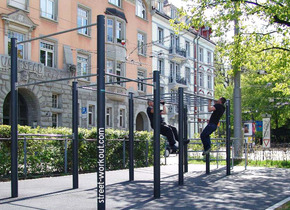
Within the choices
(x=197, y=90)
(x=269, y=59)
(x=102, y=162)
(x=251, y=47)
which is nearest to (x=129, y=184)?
(x=102, y=162)

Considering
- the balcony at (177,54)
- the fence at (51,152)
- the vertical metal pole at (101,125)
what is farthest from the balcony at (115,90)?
the vertical metal pole at (101,125)

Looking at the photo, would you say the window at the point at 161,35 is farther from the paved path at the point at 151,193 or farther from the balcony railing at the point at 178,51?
the paved path at the point at 151,193

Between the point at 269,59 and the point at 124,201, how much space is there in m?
16.1

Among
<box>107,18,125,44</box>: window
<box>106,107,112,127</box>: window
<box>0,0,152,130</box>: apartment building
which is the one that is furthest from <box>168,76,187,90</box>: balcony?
<box>106,107,112,127</box>: window

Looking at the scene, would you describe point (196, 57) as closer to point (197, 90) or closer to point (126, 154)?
point (197, 90)

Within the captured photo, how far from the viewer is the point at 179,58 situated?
4216 cm

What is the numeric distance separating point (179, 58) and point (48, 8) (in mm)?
18929

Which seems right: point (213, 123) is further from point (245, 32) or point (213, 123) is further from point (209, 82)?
point (209, 82)

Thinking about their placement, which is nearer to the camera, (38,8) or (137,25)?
(38,8)

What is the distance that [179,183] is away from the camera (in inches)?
447

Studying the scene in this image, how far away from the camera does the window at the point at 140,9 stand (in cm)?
3562

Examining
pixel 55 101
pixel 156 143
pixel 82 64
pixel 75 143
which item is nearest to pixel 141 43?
pixel 82 64

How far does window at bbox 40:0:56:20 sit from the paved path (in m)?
15.6

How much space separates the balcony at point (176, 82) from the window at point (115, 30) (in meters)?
9.48
